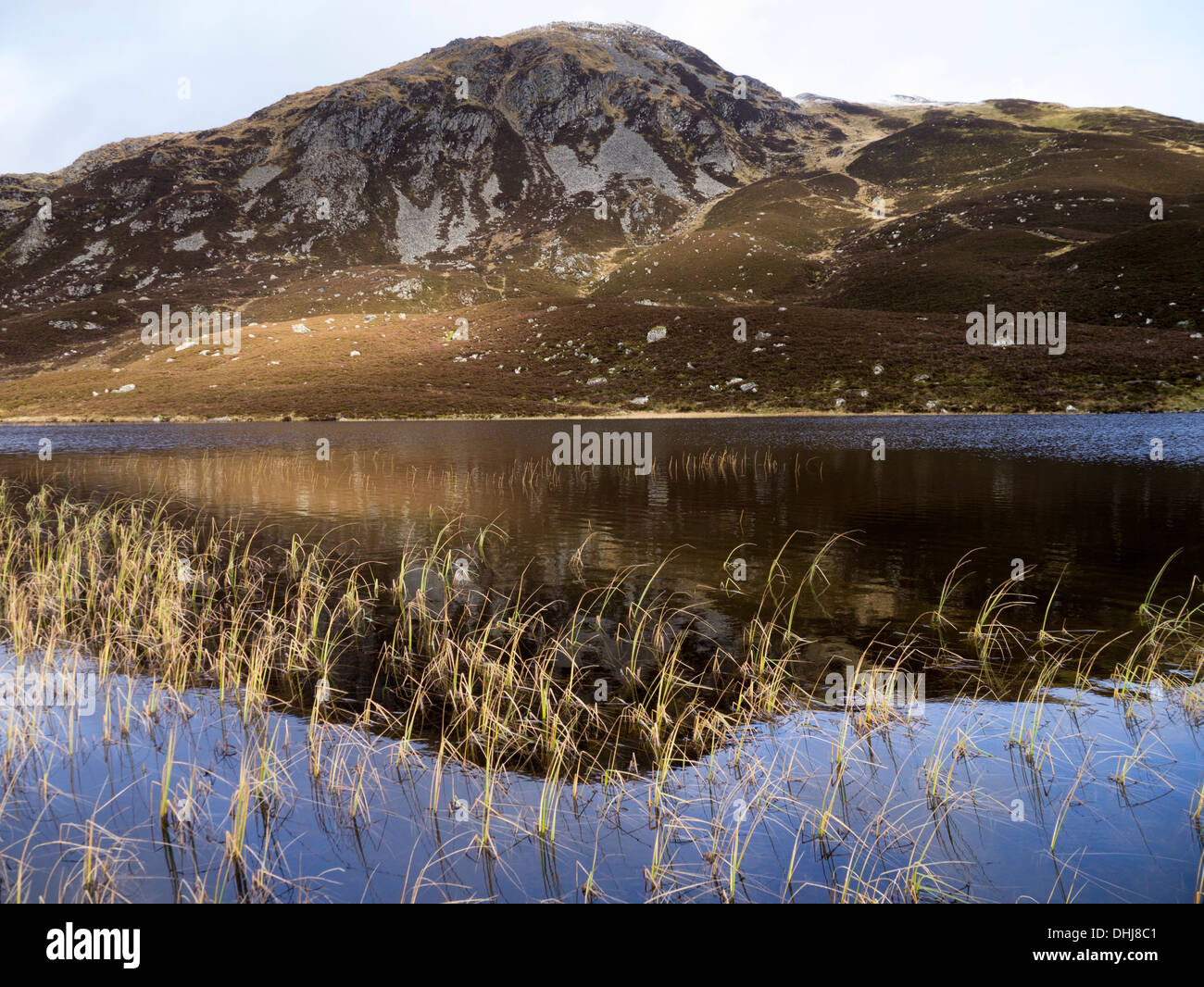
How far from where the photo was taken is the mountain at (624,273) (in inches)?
2405

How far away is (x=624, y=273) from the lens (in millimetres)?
133250

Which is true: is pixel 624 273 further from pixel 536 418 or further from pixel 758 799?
pixel 758 799

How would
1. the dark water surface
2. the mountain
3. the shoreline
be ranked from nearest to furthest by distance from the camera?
the dark water surface < the shoreline < the mountain

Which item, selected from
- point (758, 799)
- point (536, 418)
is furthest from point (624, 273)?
point (758, 799)

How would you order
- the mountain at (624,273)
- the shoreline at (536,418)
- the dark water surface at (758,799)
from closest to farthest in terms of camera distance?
1. the dark water surface at (758,799)
2. the shoreline at (536,418)
3. the mountain at (624,273)

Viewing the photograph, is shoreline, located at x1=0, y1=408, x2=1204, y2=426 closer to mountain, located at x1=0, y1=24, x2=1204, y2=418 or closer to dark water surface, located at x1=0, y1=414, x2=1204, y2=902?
mountain, located at x1=0, y1=24, x2=1204, y2=418

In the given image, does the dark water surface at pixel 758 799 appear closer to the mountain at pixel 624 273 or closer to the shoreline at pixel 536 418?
the shoreline at pixel 536 418

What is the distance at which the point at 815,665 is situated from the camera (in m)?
9.12

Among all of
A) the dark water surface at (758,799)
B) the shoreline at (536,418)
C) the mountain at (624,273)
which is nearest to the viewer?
the dark water surface at (758,799)

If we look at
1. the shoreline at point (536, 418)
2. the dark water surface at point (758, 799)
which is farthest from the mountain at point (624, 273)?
the dark water surface at point (758, 799)

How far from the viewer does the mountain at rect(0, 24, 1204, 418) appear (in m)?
61.1

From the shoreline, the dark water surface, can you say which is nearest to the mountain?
the shoreline

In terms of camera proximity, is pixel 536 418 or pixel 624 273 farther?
pixel 624 273
